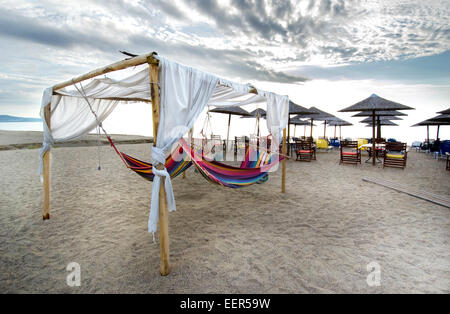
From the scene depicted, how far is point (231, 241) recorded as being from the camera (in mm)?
2373

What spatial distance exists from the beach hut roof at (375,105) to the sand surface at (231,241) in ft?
10.5

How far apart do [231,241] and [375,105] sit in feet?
22.9

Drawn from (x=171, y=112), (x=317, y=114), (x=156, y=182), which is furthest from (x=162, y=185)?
(x=317, y=114)

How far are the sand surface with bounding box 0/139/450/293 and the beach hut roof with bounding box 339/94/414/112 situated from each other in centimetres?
321

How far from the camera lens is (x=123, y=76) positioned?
7.42 ft

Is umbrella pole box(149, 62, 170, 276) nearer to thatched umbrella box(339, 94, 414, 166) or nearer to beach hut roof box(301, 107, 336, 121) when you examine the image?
thatched umbrella box(339, 94, 414, 166)

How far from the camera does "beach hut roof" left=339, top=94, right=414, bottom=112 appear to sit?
6668 mm

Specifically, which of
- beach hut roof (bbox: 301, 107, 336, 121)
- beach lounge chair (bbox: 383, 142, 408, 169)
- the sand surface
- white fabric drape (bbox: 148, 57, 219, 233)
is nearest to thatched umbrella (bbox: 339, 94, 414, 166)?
beach lounge chair (bbox: 383, 142, 408, 169)
